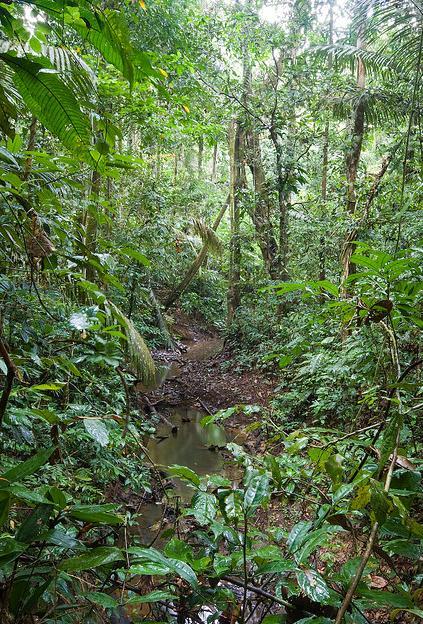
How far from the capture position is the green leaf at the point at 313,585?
0.93m

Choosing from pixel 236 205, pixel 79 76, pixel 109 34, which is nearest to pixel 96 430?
pixel 109 34

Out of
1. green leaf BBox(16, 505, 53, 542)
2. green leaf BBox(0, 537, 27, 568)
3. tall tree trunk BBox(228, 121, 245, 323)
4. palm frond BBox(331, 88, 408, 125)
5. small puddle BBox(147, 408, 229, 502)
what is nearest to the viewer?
green leaf BBox(0, 537, 27, 568)

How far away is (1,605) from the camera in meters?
0.91

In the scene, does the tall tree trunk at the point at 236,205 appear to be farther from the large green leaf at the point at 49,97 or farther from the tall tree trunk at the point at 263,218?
the large green leaf at the point at 49,97

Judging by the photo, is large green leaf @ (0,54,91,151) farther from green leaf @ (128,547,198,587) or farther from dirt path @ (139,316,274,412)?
dirt path @ (139,316,274,412)

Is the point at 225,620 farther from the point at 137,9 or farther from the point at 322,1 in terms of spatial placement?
the point at 322,1

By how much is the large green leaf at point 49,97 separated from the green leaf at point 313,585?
4.00ft

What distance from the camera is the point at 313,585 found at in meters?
0.95

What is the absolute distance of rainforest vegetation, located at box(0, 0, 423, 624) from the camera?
1033 millimetres

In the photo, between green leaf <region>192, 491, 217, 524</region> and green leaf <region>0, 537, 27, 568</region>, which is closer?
green leaf <region>0, 537, 27, 568</region>

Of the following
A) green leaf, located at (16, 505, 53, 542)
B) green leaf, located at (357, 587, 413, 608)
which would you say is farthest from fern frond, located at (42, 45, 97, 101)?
green leaf, located at (357, 587, 413, 608)

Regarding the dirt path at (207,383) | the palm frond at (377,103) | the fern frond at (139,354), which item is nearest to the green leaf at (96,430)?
the fern frond at (139,354)

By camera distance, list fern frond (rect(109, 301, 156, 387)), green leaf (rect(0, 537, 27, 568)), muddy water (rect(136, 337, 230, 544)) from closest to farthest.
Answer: green leaf (rect(0, 537, 27, 568)) < fern frond (rect(109, 301, 156, 387)) < muddy water (rect(136, 337, 230, 544))

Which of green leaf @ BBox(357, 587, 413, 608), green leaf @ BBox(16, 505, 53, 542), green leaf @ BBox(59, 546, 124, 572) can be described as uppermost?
green leaf @ BBox(16, 505, 53, 542)
